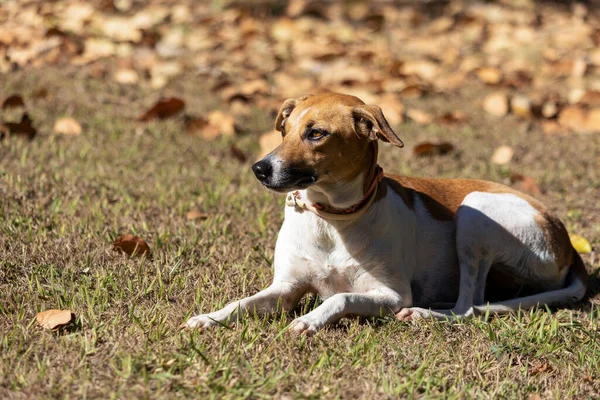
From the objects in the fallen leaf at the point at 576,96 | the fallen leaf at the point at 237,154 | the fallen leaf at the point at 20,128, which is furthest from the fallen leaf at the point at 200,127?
the fallen leaf at the point at 576,96

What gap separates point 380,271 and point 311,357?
0.74m

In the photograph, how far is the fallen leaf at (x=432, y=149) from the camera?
6.20 meters

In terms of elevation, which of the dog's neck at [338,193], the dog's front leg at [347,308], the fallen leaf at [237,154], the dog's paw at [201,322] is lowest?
the fallen leaf at [237,154]

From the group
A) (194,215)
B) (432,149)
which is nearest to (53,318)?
(194,215)

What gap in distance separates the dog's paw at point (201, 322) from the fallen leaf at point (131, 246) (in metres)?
→ 0.84

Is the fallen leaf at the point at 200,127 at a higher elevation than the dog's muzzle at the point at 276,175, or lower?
lower

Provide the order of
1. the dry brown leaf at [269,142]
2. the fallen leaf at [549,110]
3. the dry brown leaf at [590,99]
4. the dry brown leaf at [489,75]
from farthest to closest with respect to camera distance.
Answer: the dry brown leaf at [489,75]
the dry brown leaf at [590,99]
the fallen leaf at [549,110]
the dry brown leaf at [269,142]

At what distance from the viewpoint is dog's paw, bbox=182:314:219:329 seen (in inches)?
128

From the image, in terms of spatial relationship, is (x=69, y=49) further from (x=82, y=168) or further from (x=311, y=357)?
(x=311, y=357)

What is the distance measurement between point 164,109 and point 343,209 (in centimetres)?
319

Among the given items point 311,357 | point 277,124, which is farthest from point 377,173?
point 311,357

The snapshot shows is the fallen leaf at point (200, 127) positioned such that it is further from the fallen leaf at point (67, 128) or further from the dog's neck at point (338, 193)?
the dog's neck at point (338, 193)

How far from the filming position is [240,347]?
10.2ft

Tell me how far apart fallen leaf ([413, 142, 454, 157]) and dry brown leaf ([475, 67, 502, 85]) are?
7.74 feet
